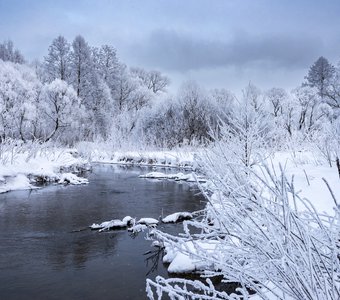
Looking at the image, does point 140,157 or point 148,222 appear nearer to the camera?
point 148,222

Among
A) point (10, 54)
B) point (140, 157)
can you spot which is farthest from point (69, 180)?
point (10, 54)

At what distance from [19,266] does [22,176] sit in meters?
7.82

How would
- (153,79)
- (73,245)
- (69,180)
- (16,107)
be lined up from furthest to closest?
(153,79)
(16,107)
(69,180)
(73,245)

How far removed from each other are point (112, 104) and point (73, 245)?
107ft

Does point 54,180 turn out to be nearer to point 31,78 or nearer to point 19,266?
point 19,266

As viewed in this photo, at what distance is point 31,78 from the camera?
30.7 meters

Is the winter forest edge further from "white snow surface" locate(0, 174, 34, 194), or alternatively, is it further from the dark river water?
the dark river water

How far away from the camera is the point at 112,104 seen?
37.4m

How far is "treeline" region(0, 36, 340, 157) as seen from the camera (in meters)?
23.6

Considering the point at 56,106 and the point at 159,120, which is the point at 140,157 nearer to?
the point at 56,106

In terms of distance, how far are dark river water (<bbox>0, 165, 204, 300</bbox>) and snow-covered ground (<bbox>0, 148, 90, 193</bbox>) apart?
110 centimetres

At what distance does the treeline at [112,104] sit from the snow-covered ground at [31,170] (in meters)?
6.92

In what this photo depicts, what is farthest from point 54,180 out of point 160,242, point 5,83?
point 5,83

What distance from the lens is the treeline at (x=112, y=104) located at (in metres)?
23.6
